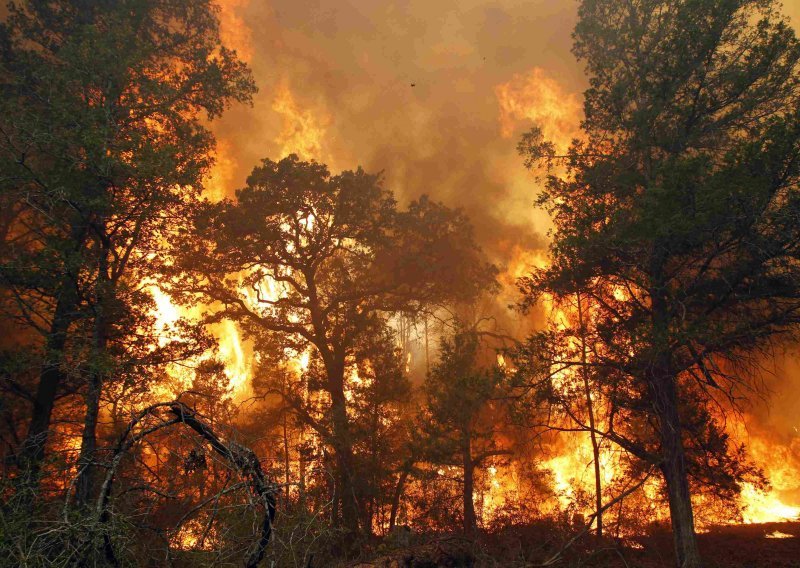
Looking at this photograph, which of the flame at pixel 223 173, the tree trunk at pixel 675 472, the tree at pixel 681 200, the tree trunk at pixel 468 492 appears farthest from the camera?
the flame at pixel 223 173

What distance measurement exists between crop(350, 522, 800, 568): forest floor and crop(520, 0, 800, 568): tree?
327 cm

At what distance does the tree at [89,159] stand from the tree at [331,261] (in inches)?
166

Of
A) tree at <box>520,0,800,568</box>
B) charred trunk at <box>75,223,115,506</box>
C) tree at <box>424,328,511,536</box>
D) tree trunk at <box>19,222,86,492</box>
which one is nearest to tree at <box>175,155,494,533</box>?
tree at <box>424,328,511,536</box>

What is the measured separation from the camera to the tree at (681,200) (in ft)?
36.8

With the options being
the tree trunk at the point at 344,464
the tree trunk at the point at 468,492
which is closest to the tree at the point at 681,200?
the tree trunk at the point at 468,492

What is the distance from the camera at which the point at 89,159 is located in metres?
11.6

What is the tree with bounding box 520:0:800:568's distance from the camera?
11.2 m

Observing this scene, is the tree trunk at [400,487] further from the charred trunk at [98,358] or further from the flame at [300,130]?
the flame at [300,130]

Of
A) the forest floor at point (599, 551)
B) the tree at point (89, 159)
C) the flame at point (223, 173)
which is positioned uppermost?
the flame at point (223, 173)

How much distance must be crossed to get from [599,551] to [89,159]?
16744 mm

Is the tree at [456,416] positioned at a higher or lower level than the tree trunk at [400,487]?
higher

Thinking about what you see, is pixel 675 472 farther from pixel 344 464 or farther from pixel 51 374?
pixel 51 374

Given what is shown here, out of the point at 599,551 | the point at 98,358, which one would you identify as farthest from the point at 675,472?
the point at 98,358

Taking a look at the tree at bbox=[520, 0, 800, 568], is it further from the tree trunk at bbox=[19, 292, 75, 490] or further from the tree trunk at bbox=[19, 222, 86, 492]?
the tree trunk at bbox=[19, 292, 75, 490]
